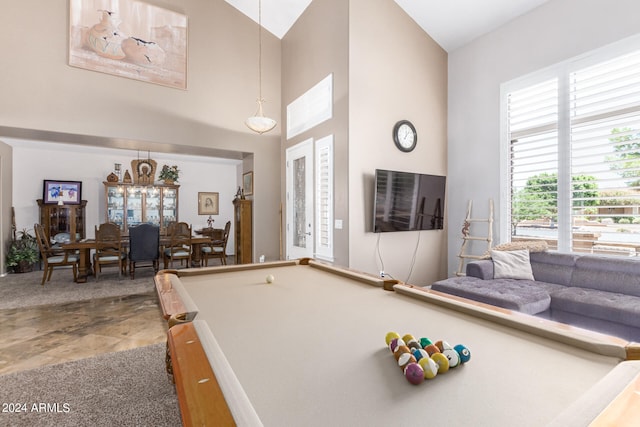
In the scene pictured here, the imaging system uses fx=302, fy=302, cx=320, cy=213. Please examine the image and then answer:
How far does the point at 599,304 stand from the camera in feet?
8.25

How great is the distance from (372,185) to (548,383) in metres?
3.21

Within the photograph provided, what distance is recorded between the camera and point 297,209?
16.3 ft

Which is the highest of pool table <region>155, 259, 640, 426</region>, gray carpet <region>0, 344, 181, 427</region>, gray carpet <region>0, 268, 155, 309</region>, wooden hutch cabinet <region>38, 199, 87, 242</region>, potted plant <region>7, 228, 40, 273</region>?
wooden hutch cabinet <region>38, 199, 87, 242</region>

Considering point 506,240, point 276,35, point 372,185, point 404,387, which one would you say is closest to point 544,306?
point 506,240

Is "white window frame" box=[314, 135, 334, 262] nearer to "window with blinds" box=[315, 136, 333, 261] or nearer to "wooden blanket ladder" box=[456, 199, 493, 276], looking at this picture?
"window with blinds" box=[315, 136, 333, 261]

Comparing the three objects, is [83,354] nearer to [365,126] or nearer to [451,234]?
[365,126]

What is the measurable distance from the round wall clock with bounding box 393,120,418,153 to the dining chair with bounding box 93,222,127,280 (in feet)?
16.3

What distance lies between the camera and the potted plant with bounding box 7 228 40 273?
5.98 metres

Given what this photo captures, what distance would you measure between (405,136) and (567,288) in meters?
2.53

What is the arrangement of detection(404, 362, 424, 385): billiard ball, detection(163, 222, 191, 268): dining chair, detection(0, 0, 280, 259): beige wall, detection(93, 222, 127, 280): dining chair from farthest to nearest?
1. detection(163, 222, 191, 268): dining chair
2. detection(93, 222, 127, 280): dining chair
3. detection(0, 0, 280, 259): beige wall
4. detection(404, 362, 424, 385): billiard ball

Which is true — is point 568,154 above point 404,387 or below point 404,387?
above

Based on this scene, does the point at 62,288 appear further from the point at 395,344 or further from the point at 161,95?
the point at 395,344

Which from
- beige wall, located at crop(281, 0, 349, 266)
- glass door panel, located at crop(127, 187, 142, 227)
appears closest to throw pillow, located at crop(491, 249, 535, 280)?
beige wall, located at crop(281, 0, 349, 266)

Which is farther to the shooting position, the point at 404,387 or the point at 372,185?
the point at 372,185
